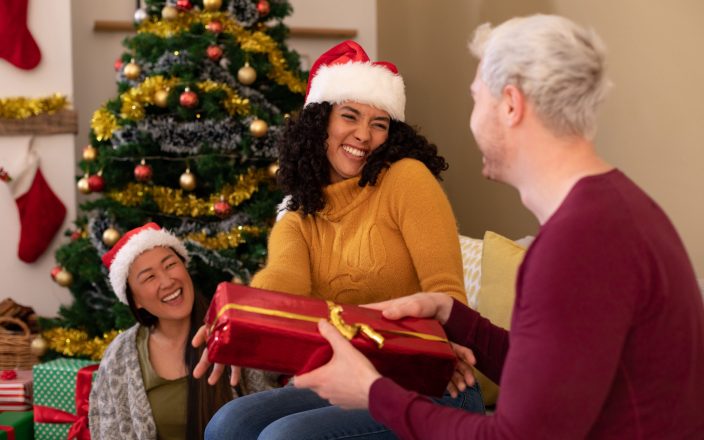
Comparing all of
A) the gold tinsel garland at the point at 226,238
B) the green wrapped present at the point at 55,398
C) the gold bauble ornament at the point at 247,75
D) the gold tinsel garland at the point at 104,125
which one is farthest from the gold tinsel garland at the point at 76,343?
the gold bauble ornament at the point at 247,75

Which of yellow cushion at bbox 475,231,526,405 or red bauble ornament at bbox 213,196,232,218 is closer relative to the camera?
yellow cushion at bbox 475,231,526,405

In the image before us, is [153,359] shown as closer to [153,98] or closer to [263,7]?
[153,98]

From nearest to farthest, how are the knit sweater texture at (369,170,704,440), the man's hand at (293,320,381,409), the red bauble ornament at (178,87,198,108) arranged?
1. the knit sweater texture at (369,170,704,440)
2. the man's hand at (293,320,381,409)
3. the red bauble ornament at (178,87,198,108)

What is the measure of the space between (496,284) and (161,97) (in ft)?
5.00

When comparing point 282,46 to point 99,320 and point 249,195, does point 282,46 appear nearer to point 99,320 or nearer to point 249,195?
point 249,195

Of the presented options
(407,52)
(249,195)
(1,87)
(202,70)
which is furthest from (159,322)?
(407,52)

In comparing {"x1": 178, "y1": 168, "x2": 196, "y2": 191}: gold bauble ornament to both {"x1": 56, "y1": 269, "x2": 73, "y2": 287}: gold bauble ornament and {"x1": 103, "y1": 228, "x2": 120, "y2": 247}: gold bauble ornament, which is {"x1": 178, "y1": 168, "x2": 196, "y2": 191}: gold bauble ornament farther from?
{"x1": 56, "y1": 269, "x2": 73, "y2": 287}: gold bauble ornament

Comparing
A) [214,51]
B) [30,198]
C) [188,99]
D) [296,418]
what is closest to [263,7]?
[214,51]

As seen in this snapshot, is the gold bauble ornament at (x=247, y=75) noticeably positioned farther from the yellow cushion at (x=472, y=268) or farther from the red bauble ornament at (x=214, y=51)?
the yellow cushion at (x=472, y=268)

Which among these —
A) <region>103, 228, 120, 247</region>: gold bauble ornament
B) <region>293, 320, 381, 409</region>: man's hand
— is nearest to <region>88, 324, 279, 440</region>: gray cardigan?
<region>103, 228, 120, 247</region>: gold bauble ornament

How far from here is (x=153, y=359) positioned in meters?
2.62

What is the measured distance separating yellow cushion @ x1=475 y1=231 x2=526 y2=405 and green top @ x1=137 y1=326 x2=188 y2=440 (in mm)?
874

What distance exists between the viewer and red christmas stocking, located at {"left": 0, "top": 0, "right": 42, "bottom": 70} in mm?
3824

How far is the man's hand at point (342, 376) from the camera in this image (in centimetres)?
120
